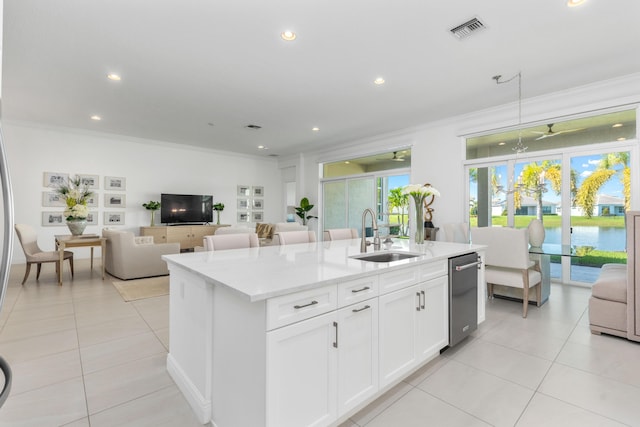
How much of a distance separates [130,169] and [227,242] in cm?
585

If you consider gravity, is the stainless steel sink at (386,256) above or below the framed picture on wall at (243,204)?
below

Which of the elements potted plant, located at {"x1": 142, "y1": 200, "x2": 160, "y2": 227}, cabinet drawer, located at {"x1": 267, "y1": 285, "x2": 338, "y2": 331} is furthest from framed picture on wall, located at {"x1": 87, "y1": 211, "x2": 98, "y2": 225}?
cabinet drawer, located at {"x1": 267, "y1": 285, "x2": 338, "y2": 331}

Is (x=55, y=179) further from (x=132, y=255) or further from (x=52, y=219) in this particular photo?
(x=132, y=255)

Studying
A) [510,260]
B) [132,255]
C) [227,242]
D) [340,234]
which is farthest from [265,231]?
[510,260]

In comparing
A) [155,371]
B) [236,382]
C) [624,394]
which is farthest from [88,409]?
[624,394]

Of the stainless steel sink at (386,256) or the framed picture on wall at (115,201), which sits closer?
the stainless steel sink at (386,256)

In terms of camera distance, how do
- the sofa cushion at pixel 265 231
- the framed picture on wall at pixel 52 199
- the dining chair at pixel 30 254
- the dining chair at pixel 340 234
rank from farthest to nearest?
the sofa cushion at pixel 265 231 → the framed picture on wall at pixel 52 199 → the dining chair at pixel 30 254 → the dining chair at pixel 340 234

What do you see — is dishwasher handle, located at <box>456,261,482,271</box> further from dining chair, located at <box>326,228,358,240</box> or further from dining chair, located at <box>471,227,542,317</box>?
dining chair, located at <box>326,228,358,240</box>

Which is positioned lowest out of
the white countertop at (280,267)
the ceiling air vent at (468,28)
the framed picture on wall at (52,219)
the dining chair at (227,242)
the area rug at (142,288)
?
the area rug at (142,288)

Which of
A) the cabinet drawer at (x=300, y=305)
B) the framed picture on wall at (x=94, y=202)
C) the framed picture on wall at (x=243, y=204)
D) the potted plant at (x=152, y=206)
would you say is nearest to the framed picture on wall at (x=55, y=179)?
the framed picture on wall at (x=94, y=202)

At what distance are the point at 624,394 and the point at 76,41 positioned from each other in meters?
5.46

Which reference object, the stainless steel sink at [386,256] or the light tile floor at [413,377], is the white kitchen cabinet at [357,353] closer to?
the light tile floor at [413,377]

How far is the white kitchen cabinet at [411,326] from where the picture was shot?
6.16 ft

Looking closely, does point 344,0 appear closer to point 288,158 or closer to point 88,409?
point 88,409
